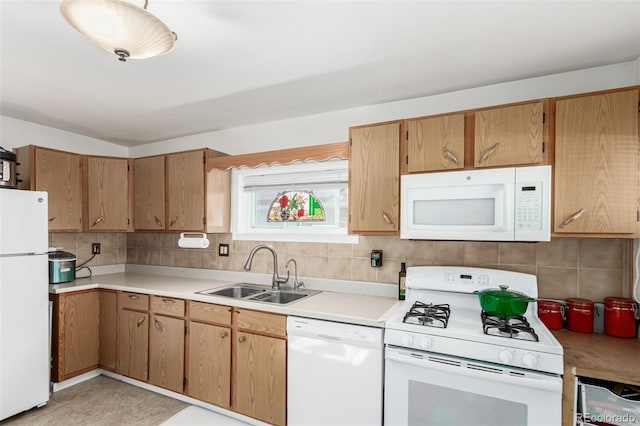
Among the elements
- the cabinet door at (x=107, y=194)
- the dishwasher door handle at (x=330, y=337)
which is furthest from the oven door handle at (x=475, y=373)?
the cabinet door at (x=107, y=194)

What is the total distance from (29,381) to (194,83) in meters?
2.46

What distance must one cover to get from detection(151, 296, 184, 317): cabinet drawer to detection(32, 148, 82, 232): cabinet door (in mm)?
1141

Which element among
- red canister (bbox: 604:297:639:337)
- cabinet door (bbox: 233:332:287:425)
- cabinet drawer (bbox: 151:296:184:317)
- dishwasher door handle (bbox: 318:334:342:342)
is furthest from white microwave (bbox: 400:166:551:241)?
cabinet drawer (bbox: 151:296:184:317)

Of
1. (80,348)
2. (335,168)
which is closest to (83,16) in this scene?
(335,168)

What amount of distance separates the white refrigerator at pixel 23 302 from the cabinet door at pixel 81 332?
0.80ft

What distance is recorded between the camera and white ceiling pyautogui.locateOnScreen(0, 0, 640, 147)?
4.69 ft

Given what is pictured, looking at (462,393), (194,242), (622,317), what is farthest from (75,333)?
(622,317)

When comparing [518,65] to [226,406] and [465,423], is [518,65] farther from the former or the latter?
[226,406]

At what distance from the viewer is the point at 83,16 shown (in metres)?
1.04

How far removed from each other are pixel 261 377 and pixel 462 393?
126cm

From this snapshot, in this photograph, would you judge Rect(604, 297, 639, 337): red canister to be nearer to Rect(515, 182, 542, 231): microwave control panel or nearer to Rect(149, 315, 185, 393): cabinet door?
Rect(515, 182, 542, 231): microwave control panel

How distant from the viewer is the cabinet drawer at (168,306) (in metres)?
2.56

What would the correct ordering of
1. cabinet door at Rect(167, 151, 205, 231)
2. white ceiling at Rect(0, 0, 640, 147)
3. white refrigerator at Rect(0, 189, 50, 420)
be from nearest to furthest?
white ceiling at Rect(0, 0, 640, 147) < white refrigerator at Rect(0, 189, 50, 420) < cabinet door at Rect(167, 151, 205, 231)

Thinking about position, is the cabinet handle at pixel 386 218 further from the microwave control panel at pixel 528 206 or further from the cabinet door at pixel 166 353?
the cabinet door at pixel 166 353
